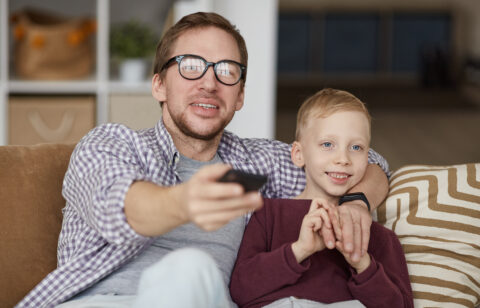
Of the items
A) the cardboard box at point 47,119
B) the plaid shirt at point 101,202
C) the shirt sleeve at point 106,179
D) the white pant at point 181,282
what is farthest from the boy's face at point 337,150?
the cardboard box at point 47,119

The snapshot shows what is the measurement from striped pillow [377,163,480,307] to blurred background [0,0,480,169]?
1695 millimetres

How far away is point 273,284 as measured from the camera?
1.59m

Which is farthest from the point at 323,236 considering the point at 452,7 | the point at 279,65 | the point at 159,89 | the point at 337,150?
the point at 452,7

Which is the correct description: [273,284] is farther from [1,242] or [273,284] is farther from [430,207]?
[1,242]

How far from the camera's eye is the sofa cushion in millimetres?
1719

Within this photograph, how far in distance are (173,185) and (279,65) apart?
325 inches

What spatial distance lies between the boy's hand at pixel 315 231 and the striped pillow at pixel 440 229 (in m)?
0.39

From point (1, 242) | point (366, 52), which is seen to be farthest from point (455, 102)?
point (1, 242)

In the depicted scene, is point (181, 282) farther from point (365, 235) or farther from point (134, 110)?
point (134, 110)

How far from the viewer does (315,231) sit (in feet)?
5.06

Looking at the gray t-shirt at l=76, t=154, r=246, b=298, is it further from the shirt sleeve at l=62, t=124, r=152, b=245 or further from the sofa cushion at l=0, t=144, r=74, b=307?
the sofa cushion at l=0, t=144, r=74, b=307

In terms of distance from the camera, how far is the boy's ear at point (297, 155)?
1883mm

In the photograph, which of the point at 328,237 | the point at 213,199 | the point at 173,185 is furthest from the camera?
the point at 173,185

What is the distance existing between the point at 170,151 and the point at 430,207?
71 centimetres
